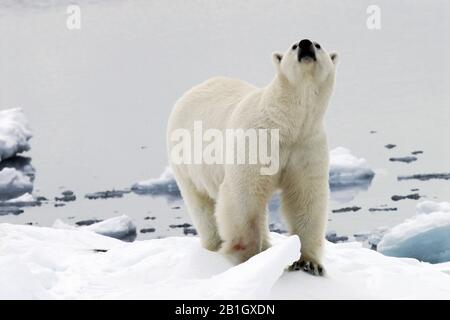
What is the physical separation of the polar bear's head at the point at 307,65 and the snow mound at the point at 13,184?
4793 mm

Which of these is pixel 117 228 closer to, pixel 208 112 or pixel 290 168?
pixel 208 112

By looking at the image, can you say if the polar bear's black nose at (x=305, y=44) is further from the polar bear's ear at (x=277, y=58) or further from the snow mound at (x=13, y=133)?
the snow mound at (x=13, y=133)

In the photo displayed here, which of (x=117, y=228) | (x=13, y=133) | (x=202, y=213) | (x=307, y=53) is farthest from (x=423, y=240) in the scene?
(x=13, y=133)

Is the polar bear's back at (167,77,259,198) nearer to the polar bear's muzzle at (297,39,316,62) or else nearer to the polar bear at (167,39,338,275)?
the polar bear at (167,39,338,275)

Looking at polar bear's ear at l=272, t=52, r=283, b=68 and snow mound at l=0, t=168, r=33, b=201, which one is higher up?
polar bear's ear at l=272, t=52, r=283, b=68

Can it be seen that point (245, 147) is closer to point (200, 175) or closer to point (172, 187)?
point (200, 175)

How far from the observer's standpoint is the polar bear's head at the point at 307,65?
318 centimetres

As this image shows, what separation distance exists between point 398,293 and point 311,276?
368 mm

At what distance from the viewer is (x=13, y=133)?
307 inches

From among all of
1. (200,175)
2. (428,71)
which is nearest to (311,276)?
(200,175)

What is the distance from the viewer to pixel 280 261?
2725 mm

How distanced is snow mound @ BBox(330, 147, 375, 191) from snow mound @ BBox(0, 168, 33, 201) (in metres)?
3.06

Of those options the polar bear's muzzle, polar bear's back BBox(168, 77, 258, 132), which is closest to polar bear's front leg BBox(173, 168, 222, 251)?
polar bear's back BBox(168, 77, 258, 132)

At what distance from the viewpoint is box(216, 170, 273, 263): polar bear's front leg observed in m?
3.24
